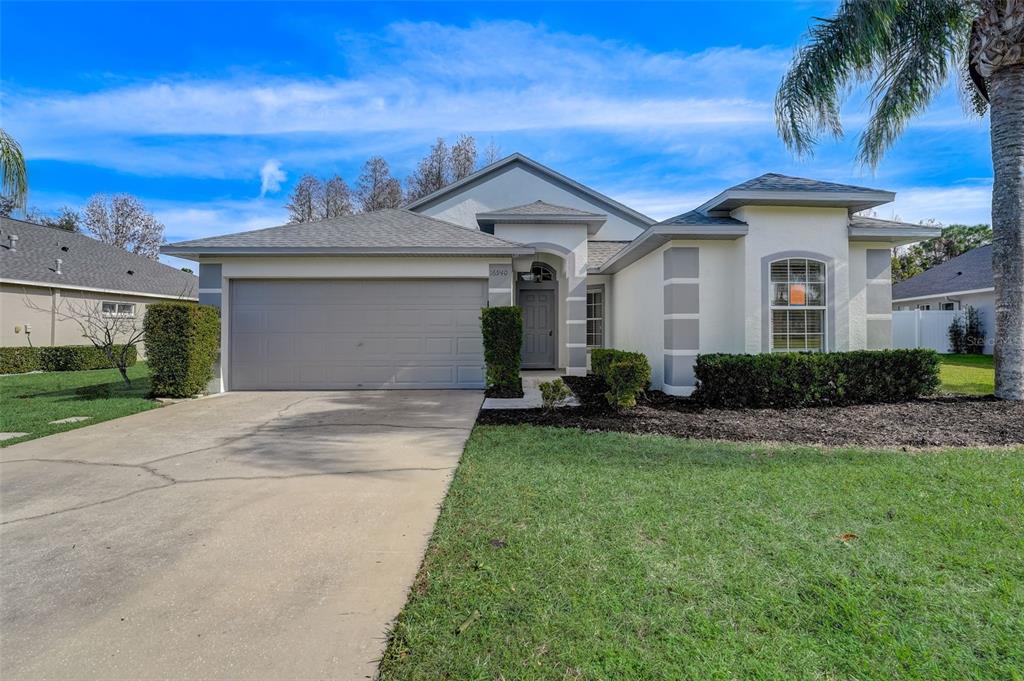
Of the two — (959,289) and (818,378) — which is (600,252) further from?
(959,289)

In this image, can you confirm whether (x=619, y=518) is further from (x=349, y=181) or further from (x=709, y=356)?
(x=349, y=181)

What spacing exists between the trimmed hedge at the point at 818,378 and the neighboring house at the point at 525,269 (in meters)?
0.74

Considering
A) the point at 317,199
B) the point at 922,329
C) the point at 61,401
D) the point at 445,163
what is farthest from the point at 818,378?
the point at 317,199

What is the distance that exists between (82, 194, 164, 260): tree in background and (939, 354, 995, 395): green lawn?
136 ft

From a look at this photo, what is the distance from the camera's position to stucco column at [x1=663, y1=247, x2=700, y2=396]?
29.7 ft

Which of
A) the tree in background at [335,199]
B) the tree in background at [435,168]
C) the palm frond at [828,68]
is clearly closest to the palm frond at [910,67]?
the palm frond at [828,68]

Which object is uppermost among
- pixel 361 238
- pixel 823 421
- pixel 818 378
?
pixel 361 238

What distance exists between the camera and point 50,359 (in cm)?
1487

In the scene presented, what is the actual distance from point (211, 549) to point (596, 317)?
13.3 m

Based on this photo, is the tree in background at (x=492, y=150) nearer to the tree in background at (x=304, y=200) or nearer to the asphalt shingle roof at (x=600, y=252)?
the tree in background at (x=304, y=200)

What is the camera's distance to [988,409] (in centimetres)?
732

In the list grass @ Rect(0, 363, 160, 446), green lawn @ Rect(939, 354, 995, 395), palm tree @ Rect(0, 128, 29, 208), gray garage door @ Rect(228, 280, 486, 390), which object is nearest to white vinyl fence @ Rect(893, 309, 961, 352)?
green lawn @ Rect(939, 354, 995, 395)

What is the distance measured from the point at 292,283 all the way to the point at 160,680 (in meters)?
9.48

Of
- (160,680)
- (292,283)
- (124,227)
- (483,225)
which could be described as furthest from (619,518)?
(124,227)
